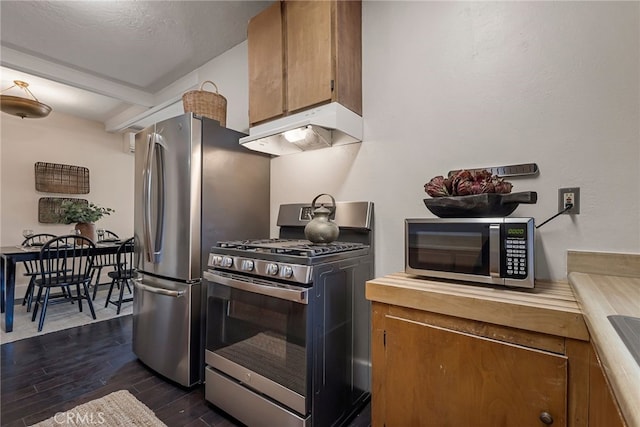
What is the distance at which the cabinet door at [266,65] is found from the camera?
1925 millimetres

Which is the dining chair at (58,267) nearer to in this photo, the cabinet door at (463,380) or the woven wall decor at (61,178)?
the woven wall decor at (61,178)

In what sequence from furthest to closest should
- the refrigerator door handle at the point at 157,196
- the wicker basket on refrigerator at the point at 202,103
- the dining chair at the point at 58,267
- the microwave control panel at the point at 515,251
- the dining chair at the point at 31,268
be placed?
the dining chair at the point at 31,268, the dining chair at the point at 58,267, the wicker basket on refrigerator at the point at 202,103, the refrigerator door handle at the point at 157,196, the microwave control panel at the point at 515,251

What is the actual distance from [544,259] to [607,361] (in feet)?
3.30

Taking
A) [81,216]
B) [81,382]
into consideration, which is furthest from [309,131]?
[81,216]

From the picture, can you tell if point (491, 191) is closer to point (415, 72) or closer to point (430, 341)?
point (430, 341)

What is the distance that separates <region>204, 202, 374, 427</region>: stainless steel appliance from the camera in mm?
1319

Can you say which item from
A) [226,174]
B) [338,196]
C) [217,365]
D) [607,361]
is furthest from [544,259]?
[226,174]

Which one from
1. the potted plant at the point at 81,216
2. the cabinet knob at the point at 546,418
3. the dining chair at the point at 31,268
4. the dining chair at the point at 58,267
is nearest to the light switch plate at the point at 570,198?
the cabinet knob at the point at 546,418

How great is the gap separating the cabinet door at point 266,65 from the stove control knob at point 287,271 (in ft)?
3.53

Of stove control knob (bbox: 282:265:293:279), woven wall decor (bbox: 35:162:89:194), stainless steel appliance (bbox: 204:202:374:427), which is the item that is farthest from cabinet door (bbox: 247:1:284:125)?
woven wall decor (bbox: 35:162:89:194)

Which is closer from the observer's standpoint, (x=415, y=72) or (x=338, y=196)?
(x=415, y=72)

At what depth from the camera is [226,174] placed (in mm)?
2045

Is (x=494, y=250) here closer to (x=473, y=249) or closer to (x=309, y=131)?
(x=473, y=249)

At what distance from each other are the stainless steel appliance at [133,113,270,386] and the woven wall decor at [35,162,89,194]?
322 centimetres
